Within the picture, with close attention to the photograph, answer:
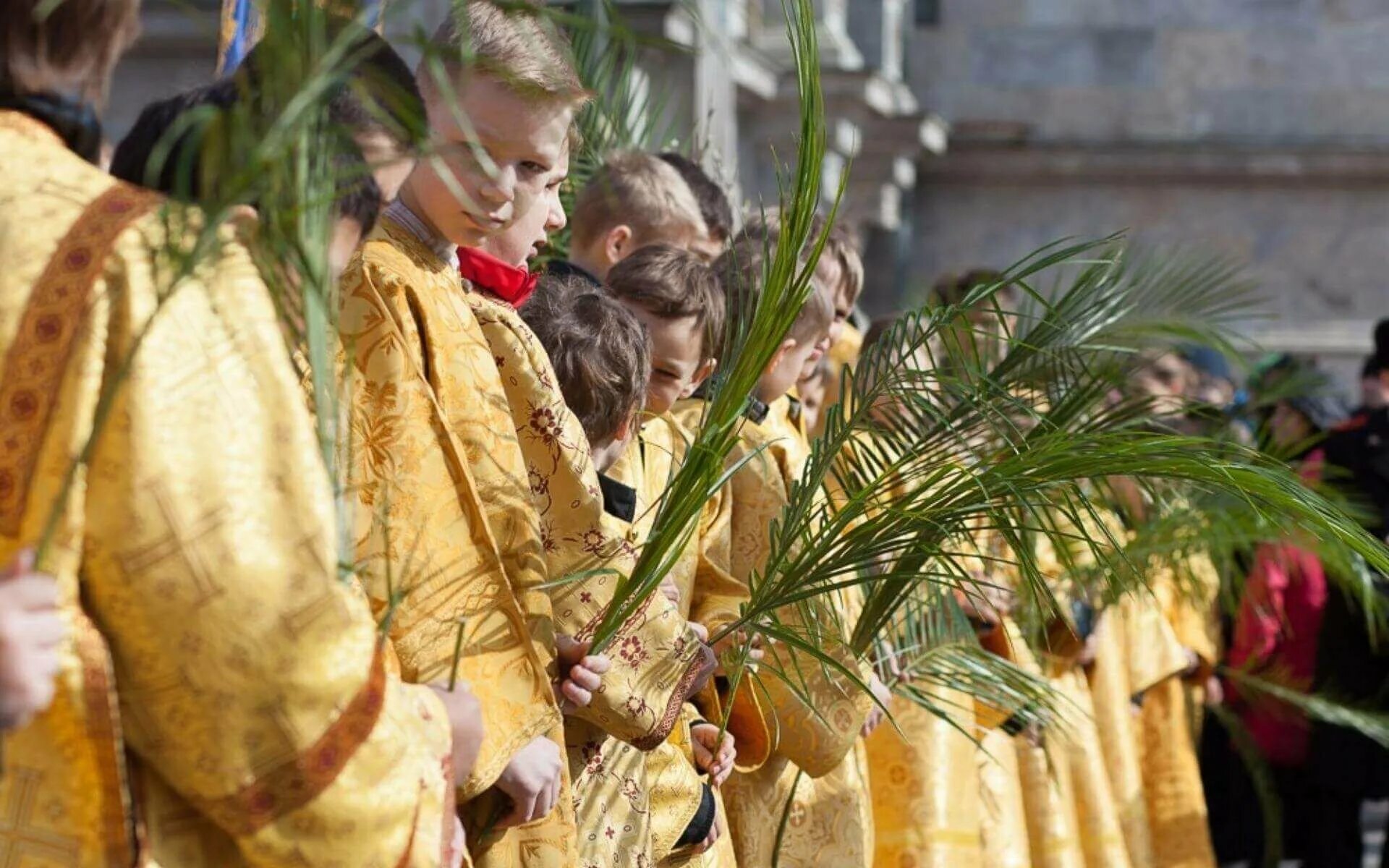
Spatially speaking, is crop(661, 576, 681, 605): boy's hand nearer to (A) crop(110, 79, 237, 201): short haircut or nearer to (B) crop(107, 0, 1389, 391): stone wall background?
(A) crop(110, 79, 237, 201): short haircut

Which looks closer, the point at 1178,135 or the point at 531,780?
the point at 531,780

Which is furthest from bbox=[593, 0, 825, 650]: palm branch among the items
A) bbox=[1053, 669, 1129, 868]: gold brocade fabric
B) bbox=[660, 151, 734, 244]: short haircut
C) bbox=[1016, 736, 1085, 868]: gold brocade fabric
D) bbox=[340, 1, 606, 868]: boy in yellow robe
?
bbox=[1053, 669, 1129, 868]: gold brocade fabric

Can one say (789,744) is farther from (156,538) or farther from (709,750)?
(156,538)

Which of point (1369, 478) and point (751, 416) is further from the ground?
point (751, 416)

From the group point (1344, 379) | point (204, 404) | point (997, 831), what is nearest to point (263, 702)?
point (204, 404)

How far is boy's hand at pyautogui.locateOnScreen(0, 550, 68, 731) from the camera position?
1.86m

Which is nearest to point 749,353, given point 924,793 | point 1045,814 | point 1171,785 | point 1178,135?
point 924,793

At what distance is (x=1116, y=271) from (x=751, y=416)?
30.8 inches

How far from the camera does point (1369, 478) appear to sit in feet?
26.2

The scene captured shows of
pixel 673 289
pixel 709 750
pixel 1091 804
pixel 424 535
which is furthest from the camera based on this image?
pixel 1091 804

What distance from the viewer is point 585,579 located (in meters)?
2.98

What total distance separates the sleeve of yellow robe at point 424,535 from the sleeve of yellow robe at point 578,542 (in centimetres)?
18

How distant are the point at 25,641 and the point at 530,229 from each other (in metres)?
1.33

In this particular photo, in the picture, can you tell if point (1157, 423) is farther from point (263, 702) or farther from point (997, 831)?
point (263, 702)
